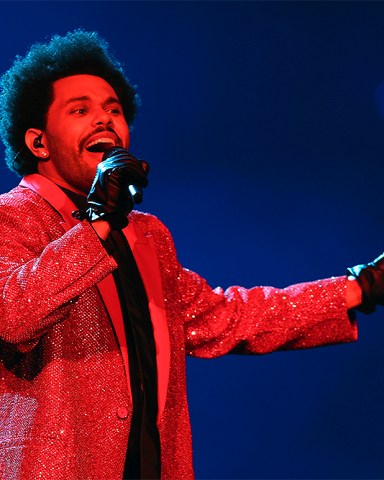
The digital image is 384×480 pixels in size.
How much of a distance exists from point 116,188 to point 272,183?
4.14 ft

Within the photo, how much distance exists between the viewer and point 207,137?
2473 mm

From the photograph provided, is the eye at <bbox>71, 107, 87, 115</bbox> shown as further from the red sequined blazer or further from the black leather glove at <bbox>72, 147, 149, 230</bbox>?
the black leather glove at <bbox>72, 147, 149, 230</bbox>

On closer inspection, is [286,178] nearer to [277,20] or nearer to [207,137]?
[207,137]

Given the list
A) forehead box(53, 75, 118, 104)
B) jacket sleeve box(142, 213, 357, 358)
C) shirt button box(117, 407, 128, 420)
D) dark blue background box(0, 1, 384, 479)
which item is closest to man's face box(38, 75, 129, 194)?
forehead box(53, 75, 118, 104)

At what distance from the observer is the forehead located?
174 cm

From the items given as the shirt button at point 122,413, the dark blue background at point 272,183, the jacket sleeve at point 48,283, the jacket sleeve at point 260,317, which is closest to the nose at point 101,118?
the jacket sleeve at point 260,317

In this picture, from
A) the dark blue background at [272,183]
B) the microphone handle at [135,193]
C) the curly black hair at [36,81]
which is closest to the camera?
the microphone handle at [135,193]

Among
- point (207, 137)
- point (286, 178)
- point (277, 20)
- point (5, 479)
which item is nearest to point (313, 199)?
point (286, 178)

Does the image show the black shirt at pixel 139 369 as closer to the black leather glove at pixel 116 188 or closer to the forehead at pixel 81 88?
the black leather glove at pixel 116 188

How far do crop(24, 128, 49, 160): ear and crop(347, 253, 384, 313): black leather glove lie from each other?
2.62 feet

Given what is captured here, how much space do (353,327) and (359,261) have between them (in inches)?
28.8

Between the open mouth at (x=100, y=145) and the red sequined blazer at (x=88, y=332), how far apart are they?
0.40 feet

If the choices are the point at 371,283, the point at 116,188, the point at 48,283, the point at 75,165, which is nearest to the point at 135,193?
the point at 116,188

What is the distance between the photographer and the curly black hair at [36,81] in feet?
6.07
